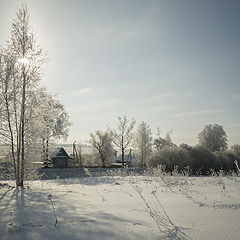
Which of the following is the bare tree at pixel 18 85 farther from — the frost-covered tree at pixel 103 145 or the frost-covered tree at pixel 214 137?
the frost-covered tree at pixel 214 137

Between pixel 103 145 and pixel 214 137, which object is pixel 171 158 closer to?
pixel 103 145

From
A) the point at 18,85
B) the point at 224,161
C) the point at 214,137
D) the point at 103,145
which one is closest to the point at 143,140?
the point at 103,145

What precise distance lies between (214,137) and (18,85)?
48463 mm

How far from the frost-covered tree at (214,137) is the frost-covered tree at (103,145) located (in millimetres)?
23822

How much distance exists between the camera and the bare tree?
31.0 ft

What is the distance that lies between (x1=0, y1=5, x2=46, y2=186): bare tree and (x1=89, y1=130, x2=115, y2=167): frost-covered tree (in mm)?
27587

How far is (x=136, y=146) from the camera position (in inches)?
1804

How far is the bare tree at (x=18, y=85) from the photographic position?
9445mm

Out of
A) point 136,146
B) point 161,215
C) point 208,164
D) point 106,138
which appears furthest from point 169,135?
point 161,215

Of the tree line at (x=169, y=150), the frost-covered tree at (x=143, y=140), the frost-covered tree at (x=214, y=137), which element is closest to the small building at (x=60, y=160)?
the tree line at (x=169, y=150)

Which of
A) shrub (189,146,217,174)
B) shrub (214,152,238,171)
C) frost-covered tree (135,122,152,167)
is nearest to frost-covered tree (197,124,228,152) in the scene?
frost-covered tree (135,122,152,167)

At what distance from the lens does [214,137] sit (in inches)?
1956

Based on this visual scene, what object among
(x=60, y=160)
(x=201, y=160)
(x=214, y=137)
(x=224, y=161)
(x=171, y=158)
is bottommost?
(x=60, y=160)

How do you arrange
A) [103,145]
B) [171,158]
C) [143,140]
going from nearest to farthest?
[171,158] → [103,145] → [143,140]
